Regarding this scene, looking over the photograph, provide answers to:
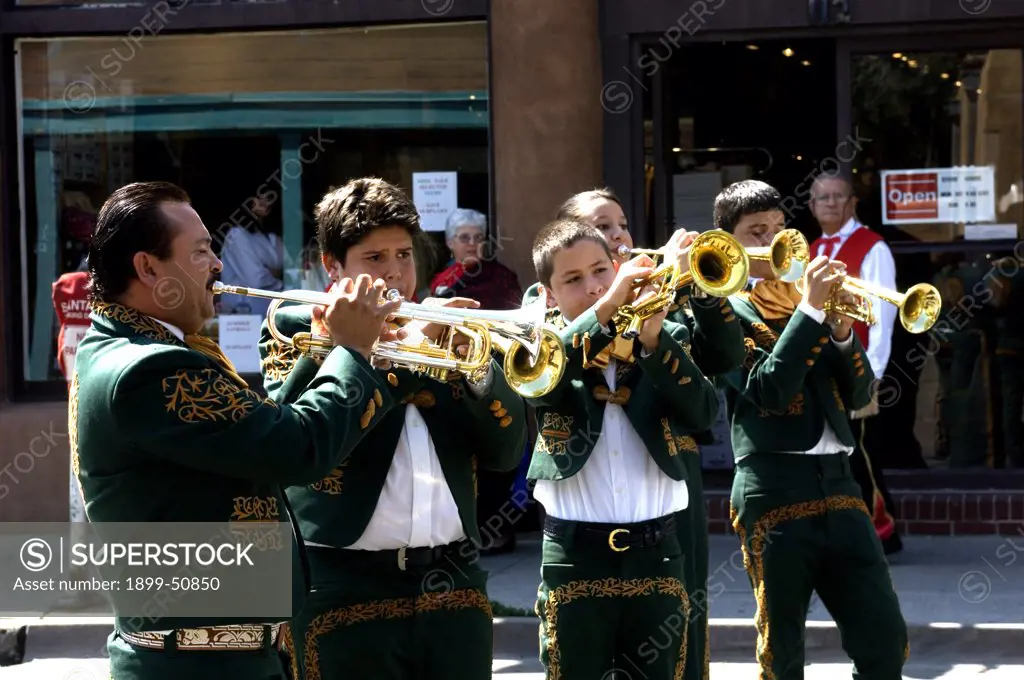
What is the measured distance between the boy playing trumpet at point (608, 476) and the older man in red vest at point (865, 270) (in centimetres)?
380

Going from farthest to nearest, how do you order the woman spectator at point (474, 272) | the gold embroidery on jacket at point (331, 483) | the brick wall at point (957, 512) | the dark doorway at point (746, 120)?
the dark doorway at point (746, 120), the brick wall at point (957, 512), the woman spectator at point (474, 272), the gold embroidery on jacket at point (331, 483)

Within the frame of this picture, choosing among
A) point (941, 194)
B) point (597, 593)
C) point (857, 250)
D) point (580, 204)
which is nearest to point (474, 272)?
point (857, 250)

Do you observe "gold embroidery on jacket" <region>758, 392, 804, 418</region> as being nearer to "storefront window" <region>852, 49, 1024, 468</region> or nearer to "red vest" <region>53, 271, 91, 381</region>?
"storefront window" <region>852, 49, 1024, 468</region>

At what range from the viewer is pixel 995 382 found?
9062 mm

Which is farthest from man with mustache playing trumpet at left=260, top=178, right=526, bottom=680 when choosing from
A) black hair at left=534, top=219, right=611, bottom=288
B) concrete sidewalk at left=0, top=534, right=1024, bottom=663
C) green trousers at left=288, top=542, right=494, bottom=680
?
concrete sidewalk at left=0, top=534, right=1024, bottom=663

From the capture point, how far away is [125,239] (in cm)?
323

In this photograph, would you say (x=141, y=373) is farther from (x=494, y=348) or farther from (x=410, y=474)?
(x=494, y=348)

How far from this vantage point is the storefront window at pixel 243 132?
9414 millimetres

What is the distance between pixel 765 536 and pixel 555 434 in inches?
39.7

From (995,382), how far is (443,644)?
6.19 meters

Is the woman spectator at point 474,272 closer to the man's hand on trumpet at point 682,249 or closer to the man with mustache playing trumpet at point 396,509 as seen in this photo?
the man's hand on trumpet at point 682,249

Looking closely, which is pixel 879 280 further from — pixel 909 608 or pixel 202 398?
pixel 202 398

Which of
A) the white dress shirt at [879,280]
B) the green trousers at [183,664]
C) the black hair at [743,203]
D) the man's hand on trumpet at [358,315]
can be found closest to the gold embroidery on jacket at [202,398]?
the man's hand on trumpet at [358,315]

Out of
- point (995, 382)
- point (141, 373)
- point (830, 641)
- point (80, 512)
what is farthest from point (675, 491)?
point (995, 382)
